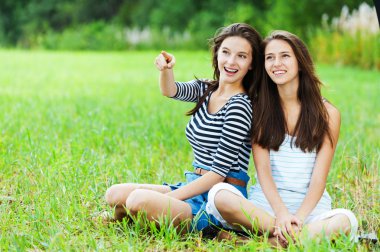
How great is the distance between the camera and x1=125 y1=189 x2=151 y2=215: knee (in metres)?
3.21

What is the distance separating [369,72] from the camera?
13.1 meters

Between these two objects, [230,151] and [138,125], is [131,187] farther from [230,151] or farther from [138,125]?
[138,125]

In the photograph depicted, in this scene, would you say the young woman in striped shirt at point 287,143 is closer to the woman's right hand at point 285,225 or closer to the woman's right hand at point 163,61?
the woman's right hand at point 285,225

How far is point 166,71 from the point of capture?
139 inches

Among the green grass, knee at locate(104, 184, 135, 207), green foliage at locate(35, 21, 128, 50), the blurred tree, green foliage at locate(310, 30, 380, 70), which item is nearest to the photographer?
the green grass

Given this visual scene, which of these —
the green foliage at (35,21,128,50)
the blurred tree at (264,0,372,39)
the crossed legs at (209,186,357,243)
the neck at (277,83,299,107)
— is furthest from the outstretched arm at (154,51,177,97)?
the green foliage at (35,21,128,50)

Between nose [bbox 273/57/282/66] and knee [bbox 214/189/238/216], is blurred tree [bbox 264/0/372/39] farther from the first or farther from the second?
knee [bbox 214/189/238/216]

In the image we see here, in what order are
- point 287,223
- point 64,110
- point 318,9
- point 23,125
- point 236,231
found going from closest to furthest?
point 287,223 → point 236,231 → point 23,125 → point 64,110 → point 318,9

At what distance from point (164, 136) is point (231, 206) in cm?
243

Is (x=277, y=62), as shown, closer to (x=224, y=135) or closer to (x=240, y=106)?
(x=240, y=106)

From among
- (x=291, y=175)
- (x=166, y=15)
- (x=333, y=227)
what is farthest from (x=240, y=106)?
(x=166, y=15)

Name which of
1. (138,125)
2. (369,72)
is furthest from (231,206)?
(369,72)

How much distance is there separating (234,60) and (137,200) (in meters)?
0.83

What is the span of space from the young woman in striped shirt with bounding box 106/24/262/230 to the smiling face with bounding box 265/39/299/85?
0.11 m
